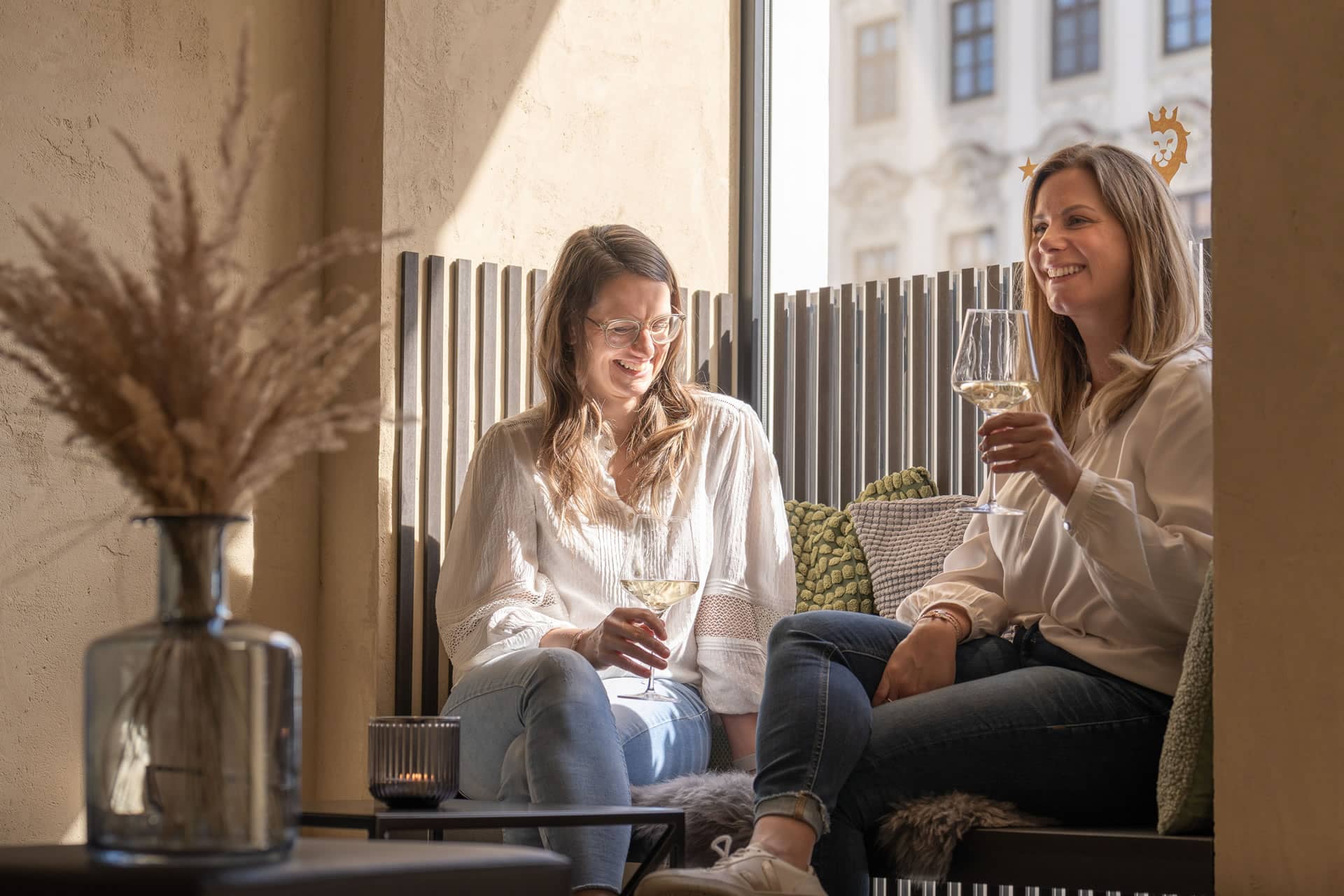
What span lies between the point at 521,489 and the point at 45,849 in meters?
1.90

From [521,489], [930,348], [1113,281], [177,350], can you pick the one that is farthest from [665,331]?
[177,350]

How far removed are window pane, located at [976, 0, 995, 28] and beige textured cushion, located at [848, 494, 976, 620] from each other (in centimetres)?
123

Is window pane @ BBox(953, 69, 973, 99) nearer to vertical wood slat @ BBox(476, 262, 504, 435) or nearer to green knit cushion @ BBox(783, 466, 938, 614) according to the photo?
green knit cushion @ BBox(783, 466, 938, 614)

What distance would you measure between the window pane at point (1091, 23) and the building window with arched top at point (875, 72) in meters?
0.56

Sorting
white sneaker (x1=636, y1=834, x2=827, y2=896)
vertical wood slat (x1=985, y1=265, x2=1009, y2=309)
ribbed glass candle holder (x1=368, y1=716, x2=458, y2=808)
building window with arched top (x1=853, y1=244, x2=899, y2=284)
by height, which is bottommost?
white sneaker (x1=636, y1=834, x2=827, y2=896)

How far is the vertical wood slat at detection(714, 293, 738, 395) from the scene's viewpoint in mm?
4227

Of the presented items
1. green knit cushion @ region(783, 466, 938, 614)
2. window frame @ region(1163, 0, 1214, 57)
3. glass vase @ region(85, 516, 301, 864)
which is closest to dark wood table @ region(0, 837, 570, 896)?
glass vase @ region(85, 516, 301, 864)

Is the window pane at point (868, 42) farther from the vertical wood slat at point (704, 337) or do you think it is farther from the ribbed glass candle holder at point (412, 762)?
the ribbed glass candle holder at point (412, 762)

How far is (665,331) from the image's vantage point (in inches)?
129

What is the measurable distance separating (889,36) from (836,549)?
1.46 m

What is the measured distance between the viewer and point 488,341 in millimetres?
3807

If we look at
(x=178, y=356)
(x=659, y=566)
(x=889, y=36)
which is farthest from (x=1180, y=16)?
(x=178, y=356)

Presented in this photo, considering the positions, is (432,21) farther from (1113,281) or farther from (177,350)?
(177,350)

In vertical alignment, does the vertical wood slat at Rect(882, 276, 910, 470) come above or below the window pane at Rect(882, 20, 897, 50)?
below
